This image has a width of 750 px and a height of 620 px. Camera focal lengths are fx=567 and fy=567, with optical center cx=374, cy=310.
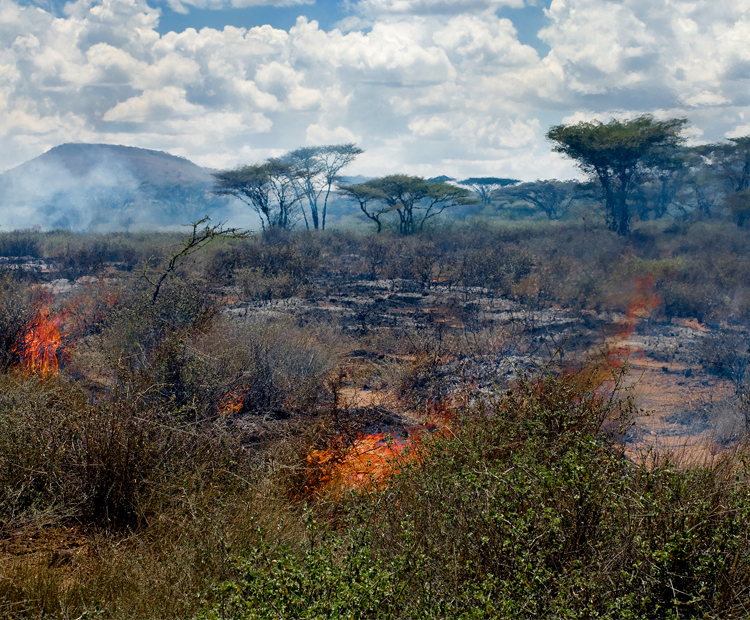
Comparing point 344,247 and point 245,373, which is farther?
point 344,247

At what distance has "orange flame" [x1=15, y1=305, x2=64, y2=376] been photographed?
6297 mm

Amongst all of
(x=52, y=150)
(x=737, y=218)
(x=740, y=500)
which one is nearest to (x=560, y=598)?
(x=740, y=500)

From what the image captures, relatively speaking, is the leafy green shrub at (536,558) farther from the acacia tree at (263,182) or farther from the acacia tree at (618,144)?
the acacia tree at (263,182)

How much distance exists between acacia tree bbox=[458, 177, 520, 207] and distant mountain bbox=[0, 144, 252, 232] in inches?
1124

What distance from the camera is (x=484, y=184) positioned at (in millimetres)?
52875

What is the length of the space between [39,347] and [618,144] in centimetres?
2074

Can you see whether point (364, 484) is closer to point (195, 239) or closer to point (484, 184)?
point (195, 239)

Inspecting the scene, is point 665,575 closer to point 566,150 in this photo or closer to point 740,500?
point 740,500

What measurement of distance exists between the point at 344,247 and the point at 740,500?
19125mm

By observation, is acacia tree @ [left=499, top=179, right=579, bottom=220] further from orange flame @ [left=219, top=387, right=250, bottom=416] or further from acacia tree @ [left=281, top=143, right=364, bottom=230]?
orange flame @ [left=219, top=387, right=250, bottom=416]

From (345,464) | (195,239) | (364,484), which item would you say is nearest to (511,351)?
(345,464)

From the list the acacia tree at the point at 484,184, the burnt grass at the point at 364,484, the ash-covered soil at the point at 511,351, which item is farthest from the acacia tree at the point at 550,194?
the burnt grass at the point at 364,484

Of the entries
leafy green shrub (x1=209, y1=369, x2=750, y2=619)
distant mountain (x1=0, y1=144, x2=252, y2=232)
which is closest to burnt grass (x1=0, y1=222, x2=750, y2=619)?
leafy green shrub (x1=209, y1=369, x2=750, y2=619)

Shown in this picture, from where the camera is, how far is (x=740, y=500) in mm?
2385
